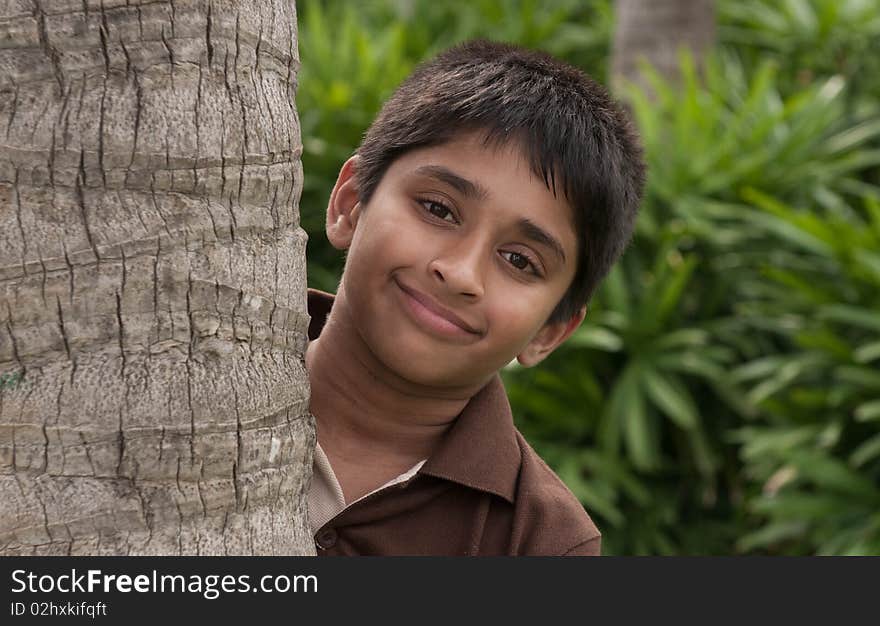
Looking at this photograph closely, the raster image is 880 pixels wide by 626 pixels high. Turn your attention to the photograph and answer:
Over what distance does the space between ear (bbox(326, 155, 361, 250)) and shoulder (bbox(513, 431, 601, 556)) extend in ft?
1.86

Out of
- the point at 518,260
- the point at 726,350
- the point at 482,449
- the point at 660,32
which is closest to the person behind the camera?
the point at 518,260

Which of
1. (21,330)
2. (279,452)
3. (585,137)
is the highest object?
(585,137)

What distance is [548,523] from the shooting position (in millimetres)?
2166

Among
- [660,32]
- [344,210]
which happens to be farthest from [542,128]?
[660,32]

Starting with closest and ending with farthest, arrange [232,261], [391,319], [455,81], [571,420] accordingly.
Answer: [232,261] < [391,319] < [455,81] < [571,420]

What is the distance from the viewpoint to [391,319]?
2.12m

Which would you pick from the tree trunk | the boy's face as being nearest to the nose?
the boy's face

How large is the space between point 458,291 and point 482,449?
357mm

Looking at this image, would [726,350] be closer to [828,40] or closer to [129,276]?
[828,40]

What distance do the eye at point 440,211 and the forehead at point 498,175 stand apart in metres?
0.04

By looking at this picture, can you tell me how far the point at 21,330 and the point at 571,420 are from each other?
3701 millimetres

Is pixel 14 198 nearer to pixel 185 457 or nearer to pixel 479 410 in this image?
pixel 185 457

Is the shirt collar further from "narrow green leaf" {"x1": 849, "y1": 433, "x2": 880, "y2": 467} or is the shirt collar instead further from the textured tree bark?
"narrow green leaf" {"x1": 849, "y1": 433, "x2": 880, "y2": 467}

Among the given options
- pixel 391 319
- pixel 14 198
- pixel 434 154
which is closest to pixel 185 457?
pixel 14 198
